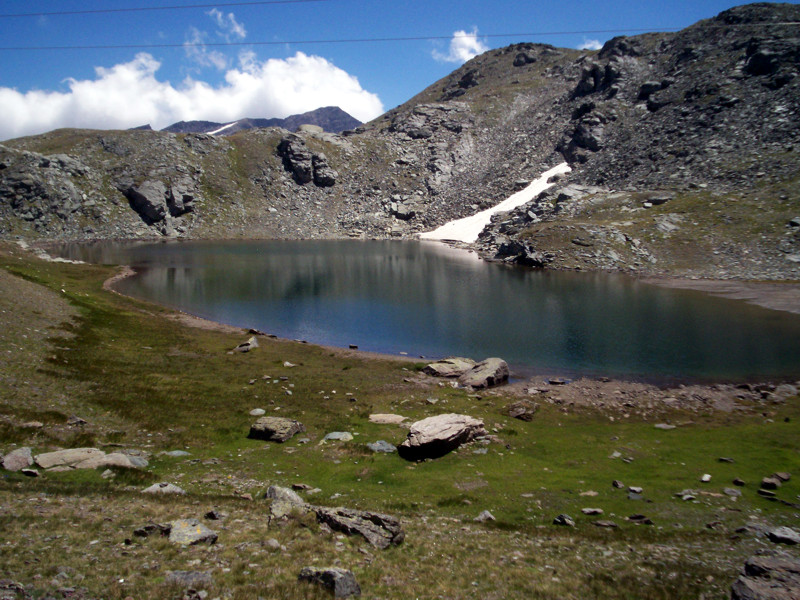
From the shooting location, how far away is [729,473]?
1745 centimetres

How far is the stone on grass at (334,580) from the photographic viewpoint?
28.7ft

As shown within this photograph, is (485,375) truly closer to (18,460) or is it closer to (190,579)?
(18,460)

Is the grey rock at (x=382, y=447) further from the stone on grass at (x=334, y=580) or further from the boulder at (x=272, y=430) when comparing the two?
the stone on grass at (x=334, y=580)

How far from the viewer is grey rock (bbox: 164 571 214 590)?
8.27 meters

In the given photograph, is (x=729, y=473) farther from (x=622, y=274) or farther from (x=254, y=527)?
(x=622, y=274)

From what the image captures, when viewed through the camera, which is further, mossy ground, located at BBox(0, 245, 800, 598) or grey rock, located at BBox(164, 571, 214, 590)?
mossy ground, located at BBox(0, 245, 800, 598)

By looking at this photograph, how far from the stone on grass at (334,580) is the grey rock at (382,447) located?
9.93 m

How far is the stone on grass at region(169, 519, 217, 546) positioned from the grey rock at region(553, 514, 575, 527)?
366 inches

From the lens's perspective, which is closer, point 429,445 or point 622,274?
point 429,445

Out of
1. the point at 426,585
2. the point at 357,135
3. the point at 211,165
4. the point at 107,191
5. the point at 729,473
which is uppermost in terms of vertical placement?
the point at 357,135

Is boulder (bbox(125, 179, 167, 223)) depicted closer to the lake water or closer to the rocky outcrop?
the rocky outcrop

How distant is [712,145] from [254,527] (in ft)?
373

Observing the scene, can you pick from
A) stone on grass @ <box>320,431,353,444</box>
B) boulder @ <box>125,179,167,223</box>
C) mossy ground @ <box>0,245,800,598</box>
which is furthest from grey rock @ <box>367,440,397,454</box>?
boulder @ <box>125,179,167,223</box>

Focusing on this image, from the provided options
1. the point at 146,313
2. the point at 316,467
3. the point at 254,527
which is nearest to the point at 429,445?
the point at 316,467
